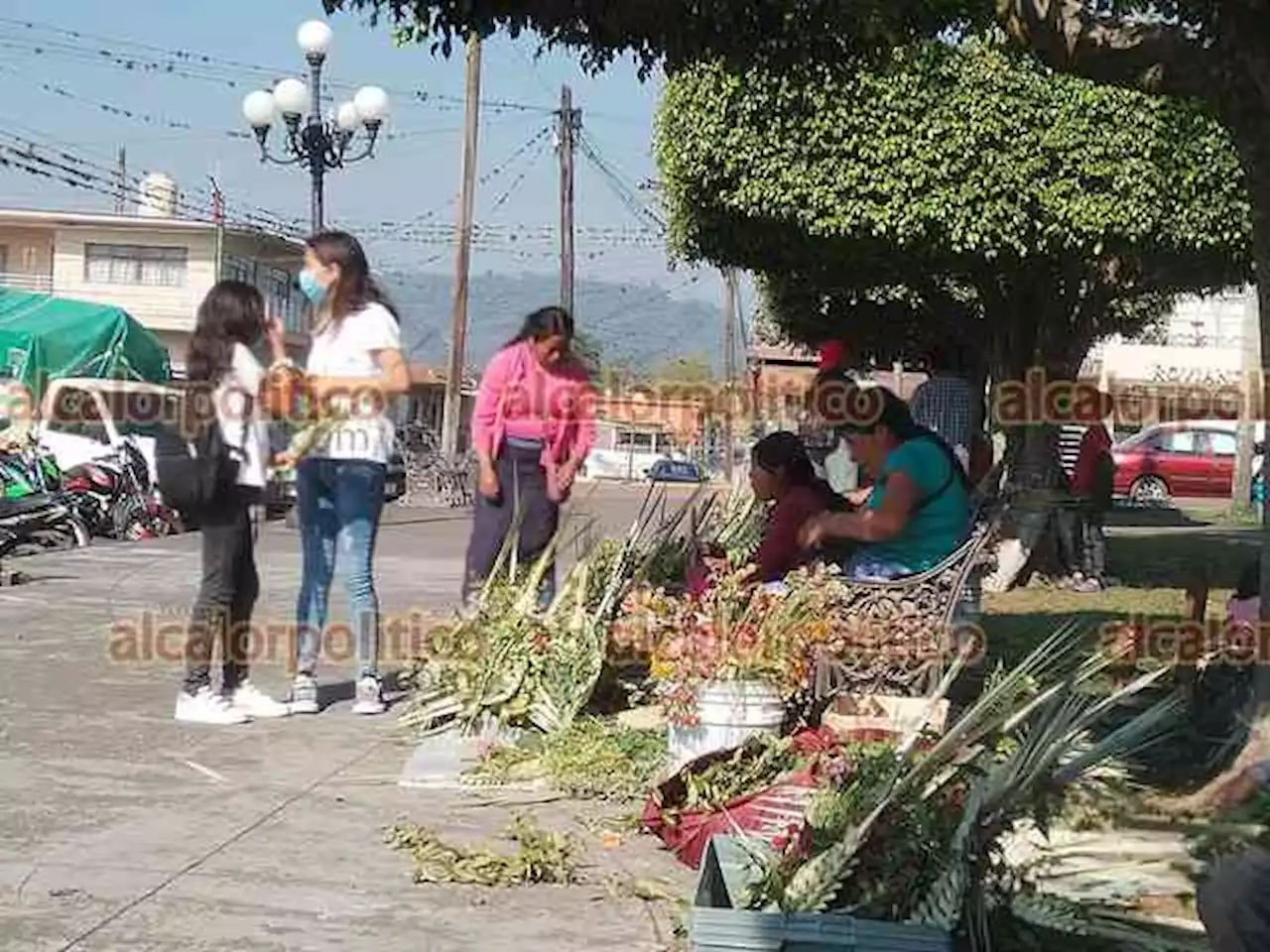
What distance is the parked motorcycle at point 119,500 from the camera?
1900 cm

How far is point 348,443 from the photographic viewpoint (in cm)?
709

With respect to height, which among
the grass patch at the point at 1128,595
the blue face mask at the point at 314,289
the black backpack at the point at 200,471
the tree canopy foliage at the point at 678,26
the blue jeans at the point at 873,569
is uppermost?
the tree canopy foliage at the point at 678,26

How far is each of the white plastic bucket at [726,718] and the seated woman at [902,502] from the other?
1.07 m

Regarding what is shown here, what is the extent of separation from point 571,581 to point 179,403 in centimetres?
210

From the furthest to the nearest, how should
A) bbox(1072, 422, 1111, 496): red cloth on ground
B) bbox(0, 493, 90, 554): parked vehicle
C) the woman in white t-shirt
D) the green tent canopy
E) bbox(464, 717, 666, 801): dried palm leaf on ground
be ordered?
the green tent canopy, bbox(1072, 422, 1111, 496): red cloth on ground, bbox(0, 493, 90, 554): parked vehicle, the woman in white t-shirt, bbox(464, 717, 666, 801): dried palm leaf on ground

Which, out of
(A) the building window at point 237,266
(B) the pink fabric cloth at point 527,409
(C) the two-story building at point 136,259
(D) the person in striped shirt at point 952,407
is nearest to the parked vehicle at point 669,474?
(B) the pink fabric cloth at point 527,409

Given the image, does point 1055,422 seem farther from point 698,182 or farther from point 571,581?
point 571,581

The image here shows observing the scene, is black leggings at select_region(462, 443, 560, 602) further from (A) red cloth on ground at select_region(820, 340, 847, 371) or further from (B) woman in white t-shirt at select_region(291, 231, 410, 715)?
(A) red cloth on ground at select_region(820, 340, 847, 371)

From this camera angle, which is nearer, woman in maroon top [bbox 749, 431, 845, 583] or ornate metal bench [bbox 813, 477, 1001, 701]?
ornate metal bench [bbox 813, 477, 1001, 701]

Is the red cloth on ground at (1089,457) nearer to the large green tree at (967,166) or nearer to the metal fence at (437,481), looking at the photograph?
the large green tree at (967,166)

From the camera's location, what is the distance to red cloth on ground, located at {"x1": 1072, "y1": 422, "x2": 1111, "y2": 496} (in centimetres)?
1647

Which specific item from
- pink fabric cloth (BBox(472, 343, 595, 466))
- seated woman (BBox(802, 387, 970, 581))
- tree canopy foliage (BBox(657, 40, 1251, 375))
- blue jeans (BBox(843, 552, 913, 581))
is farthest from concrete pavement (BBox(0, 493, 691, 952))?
tree canopy foliage (BBox(657, 40, 1251, 375))

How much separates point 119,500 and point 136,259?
31676 millimetres

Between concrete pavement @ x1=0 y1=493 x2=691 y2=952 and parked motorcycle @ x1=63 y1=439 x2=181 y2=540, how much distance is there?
430 inches
